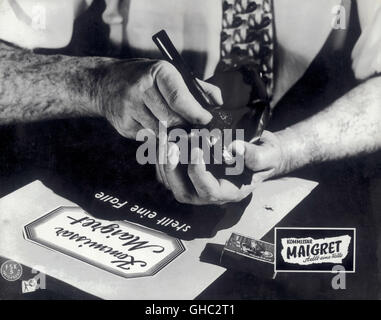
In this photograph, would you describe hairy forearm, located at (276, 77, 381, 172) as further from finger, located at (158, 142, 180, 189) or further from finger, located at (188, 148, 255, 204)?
finger, located at (158, 142, 180, 189)

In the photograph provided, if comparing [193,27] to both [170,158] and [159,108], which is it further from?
[170,158]

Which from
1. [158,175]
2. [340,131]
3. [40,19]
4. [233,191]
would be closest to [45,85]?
[40,19]

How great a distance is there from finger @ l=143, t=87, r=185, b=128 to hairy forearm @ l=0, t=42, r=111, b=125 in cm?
19

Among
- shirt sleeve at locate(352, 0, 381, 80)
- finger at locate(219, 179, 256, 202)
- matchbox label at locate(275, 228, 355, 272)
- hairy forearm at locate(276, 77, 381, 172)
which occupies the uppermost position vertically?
shirt sleeve at locate(352, 0, 381, 80)

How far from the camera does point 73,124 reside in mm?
1771

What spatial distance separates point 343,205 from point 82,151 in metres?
0.83

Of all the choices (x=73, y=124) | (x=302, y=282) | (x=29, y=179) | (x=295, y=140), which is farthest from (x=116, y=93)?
(x=302, y=282)

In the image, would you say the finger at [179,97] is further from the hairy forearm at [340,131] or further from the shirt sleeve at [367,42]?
the shirt sleeve at [367,42]

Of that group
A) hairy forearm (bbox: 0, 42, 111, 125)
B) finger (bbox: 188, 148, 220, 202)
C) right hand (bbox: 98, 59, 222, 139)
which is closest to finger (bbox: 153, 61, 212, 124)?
right hand (bbox: 98, 59, 222, 139)

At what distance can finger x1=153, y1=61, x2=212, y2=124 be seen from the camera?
1.63 m

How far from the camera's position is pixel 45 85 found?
5.81ft

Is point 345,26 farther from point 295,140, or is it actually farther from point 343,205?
point 343,205

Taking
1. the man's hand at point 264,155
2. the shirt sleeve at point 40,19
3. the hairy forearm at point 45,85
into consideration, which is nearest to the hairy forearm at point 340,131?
the man's hand at point 264,155

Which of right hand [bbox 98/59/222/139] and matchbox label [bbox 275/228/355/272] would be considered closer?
right hand [bbox 98/59/222/139]
